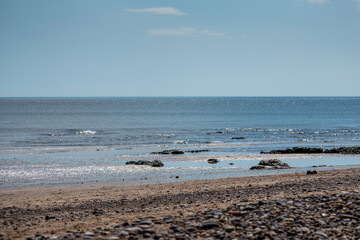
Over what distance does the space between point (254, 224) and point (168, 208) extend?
4.71 m

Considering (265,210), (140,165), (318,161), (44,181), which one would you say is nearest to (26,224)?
(265,210)

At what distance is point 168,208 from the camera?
14.4 meters

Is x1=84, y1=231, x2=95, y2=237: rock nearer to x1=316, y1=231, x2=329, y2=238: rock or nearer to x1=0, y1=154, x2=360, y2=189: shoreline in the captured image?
x1=316, y1=231, x2=329, y2=238: rock

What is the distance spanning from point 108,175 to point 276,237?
18719 millimetres

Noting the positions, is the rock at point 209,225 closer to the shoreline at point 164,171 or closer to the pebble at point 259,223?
the pebble at point 259,223

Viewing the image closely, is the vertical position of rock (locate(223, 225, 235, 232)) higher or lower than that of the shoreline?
higher

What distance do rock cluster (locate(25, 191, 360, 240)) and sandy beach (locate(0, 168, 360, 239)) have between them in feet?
0.08

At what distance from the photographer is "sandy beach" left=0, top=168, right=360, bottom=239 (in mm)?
9859

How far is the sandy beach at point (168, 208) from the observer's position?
32.3 ft

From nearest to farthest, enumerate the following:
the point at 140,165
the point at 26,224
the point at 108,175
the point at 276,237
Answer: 1. the point at 276,237
2. the point at 26,224
3. the point at 108,175
4. the point at 140,165

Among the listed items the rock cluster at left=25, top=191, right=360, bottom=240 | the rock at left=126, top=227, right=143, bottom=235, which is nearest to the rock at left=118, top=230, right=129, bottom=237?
the rock cluster at left=25, top=191, right=360, bottom=240

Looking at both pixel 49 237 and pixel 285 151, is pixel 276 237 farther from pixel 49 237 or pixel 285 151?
pixel 285 151

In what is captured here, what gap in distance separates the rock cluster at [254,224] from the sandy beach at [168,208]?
2 cm

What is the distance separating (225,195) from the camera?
17234 mm
